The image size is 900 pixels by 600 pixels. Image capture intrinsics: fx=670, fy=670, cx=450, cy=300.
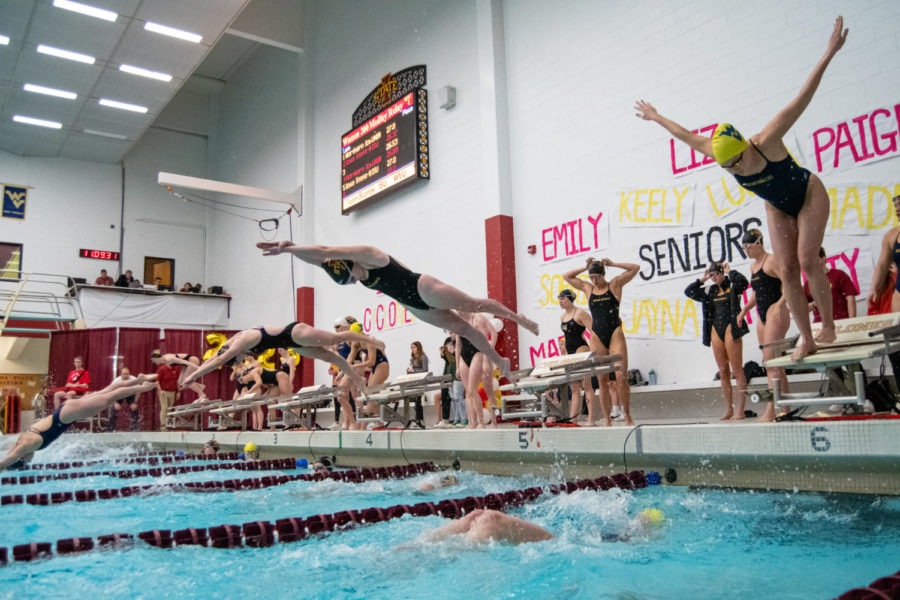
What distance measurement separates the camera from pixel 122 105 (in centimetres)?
1535

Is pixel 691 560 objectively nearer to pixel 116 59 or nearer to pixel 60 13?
pixel 60 13

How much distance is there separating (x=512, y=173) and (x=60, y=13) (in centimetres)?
845

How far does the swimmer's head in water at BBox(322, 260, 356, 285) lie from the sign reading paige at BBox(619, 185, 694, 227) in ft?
14.1

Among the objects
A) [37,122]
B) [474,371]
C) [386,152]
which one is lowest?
[474,371]

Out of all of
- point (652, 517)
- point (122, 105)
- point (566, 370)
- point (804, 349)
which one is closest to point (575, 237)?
point (566, 370)

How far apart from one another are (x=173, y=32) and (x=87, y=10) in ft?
4.78

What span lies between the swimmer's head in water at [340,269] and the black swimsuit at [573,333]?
9.59 feet

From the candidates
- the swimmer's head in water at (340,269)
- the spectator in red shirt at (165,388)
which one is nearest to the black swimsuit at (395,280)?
the swimmer's head in water at (340,269)

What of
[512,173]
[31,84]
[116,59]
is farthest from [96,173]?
[512,173]

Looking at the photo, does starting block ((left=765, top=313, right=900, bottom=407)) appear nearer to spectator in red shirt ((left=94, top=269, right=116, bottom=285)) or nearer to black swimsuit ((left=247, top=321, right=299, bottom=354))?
black swimsuit ((left=247, top=321, right=299, bottom=354))

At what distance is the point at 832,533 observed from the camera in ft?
9.89

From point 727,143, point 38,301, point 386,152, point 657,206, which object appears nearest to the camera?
point 727,143

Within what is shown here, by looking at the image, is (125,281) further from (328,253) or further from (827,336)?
(827,336)

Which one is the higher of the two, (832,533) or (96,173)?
(96,173)
